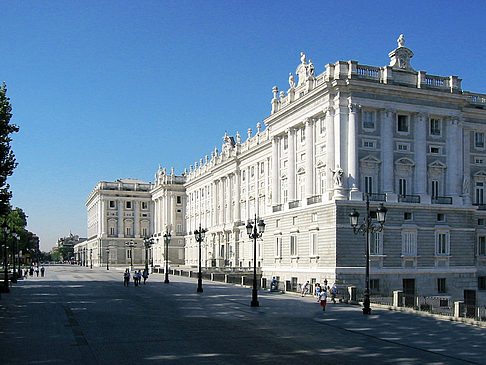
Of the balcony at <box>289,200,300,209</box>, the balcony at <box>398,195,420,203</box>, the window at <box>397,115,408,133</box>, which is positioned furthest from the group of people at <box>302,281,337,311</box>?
the window at <box>397,115,408,133</box>

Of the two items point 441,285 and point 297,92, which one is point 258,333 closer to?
point 441,285

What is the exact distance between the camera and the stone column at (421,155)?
51.4m

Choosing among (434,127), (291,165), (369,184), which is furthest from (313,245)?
(434,127)

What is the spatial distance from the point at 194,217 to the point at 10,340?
310 feet

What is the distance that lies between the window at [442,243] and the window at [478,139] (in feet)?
35.5

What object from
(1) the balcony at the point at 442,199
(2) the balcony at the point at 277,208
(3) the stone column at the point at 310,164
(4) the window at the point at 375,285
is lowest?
(4) the window at the point at 375,285

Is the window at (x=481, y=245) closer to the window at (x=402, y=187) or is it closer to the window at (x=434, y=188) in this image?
the window at (x=434, y=188)

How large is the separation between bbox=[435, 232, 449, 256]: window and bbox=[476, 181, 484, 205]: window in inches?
279

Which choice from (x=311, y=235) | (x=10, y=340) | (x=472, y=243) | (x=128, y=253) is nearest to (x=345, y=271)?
(x=311, y=235)

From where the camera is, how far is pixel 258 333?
24.7 metres

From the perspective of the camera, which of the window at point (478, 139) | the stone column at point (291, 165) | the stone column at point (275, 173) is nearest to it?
the stone column at point (291, 165)

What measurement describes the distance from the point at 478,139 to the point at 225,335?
42.2m

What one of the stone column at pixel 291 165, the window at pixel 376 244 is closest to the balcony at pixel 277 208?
the stone column at pixel 291 165

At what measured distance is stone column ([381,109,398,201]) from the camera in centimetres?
5006
